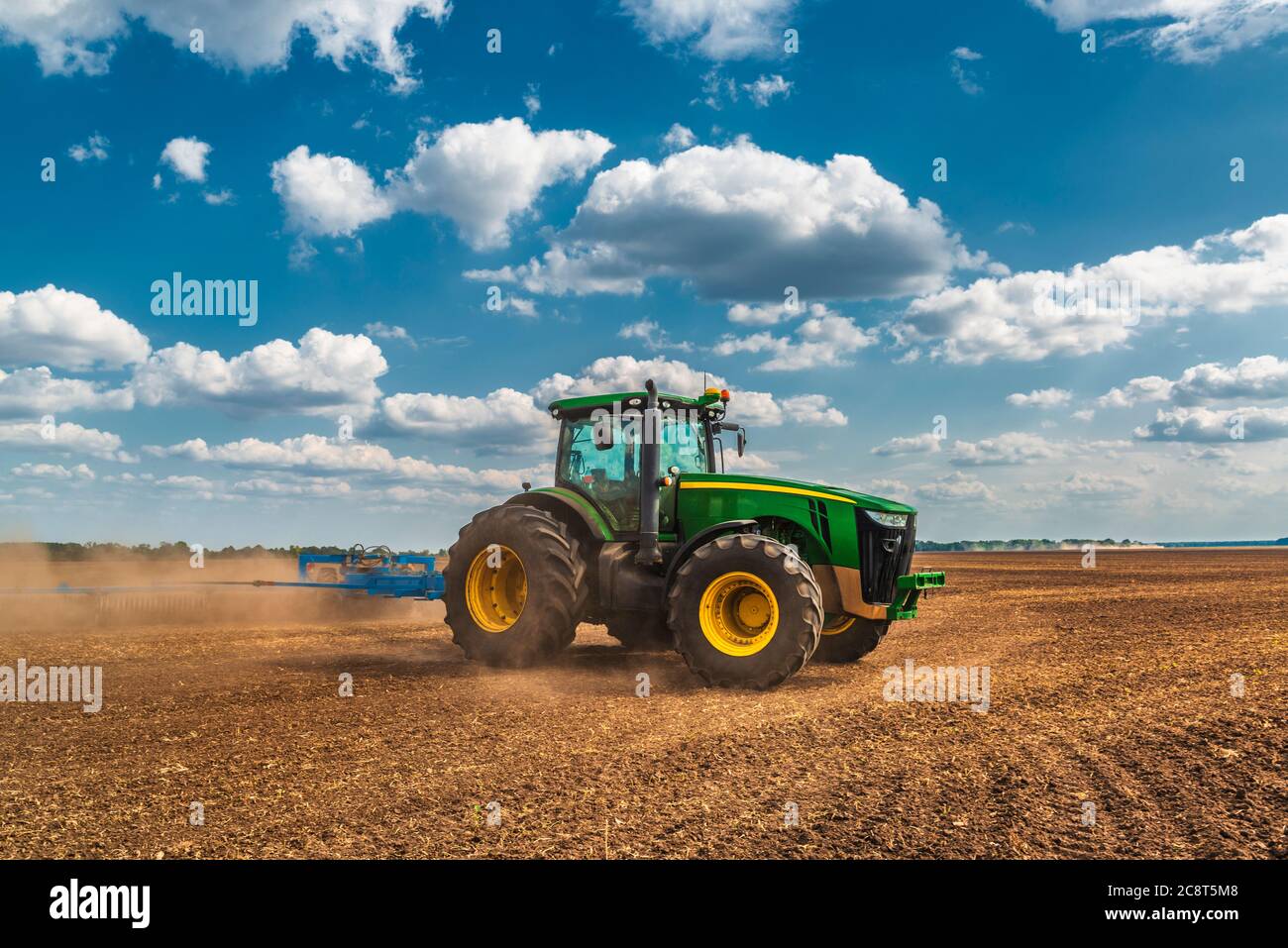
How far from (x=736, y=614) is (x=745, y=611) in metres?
0.10

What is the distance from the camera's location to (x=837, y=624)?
11227 millimetres

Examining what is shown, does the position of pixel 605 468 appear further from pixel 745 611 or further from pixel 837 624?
pixel 837 624

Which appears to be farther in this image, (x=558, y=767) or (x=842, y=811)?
(x=558, y=767)

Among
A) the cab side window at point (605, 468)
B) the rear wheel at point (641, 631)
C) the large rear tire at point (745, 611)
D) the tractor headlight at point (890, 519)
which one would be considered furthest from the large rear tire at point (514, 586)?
the tractor headlight at point (890, 519)

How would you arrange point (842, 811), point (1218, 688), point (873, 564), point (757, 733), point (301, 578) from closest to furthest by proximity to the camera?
point (842, 811), point (757, 733), point (1218, 688), point (873, 564), point (301, 578)

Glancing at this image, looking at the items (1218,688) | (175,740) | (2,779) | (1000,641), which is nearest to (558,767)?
(175,740)

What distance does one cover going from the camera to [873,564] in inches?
391

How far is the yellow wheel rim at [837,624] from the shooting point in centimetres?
1117

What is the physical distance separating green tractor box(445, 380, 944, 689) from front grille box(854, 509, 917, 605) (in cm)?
2

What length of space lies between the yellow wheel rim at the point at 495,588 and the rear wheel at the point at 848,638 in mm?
Answer: 3823

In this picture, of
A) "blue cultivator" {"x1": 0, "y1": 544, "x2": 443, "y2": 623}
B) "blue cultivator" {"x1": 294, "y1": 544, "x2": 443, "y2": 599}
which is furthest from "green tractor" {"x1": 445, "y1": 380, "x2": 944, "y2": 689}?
"blue cultivator" {"x1": 0, "y1": 544, "x2": 443, "y2": 623}

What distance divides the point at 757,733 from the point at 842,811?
6.50 ft

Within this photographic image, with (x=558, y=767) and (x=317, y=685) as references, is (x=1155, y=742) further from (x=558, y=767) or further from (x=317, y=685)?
(x=317, y=685)

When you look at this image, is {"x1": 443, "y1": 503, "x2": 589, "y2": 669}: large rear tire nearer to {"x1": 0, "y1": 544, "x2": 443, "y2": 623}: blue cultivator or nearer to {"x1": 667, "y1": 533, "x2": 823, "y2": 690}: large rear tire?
{"x1": 667, "y1": 533, "x2": 823, "y2": 690}: large rear tire
